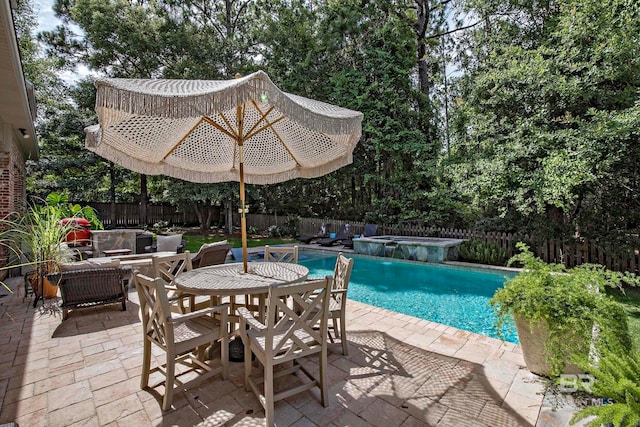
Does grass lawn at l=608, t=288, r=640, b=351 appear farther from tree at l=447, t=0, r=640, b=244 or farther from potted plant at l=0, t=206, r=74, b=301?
potted plant at l=0, t=206, r=74, b=301

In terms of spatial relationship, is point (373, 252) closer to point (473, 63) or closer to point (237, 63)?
point (473, 63)

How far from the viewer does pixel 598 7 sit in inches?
243

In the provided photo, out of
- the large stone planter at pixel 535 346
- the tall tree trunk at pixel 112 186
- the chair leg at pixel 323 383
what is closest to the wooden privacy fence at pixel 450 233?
the tall tree trunk at pixel 112 186

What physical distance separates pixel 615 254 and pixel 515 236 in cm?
218

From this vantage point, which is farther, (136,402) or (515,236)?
(515,236)

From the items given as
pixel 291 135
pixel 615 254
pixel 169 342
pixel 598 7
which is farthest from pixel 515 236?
pixel 169 342

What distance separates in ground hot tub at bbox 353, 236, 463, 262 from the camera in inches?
348

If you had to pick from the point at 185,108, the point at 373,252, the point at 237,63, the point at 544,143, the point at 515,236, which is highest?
the point at 237,63

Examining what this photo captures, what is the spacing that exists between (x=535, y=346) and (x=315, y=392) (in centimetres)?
184

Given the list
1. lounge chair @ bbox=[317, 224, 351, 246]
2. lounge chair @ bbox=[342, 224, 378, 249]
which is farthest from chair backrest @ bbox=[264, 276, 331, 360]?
lounge chair @ bbox=[317, 224, 351, 246]

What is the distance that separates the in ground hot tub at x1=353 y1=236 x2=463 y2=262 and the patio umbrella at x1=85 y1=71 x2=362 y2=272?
19.6ft

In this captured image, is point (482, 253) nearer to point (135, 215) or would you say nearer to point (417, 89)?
point (417, 89)

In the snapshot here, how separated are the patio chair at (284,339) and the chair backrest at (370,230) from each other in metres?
9.70

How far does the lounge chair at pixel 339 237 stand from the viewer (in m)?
12.0
